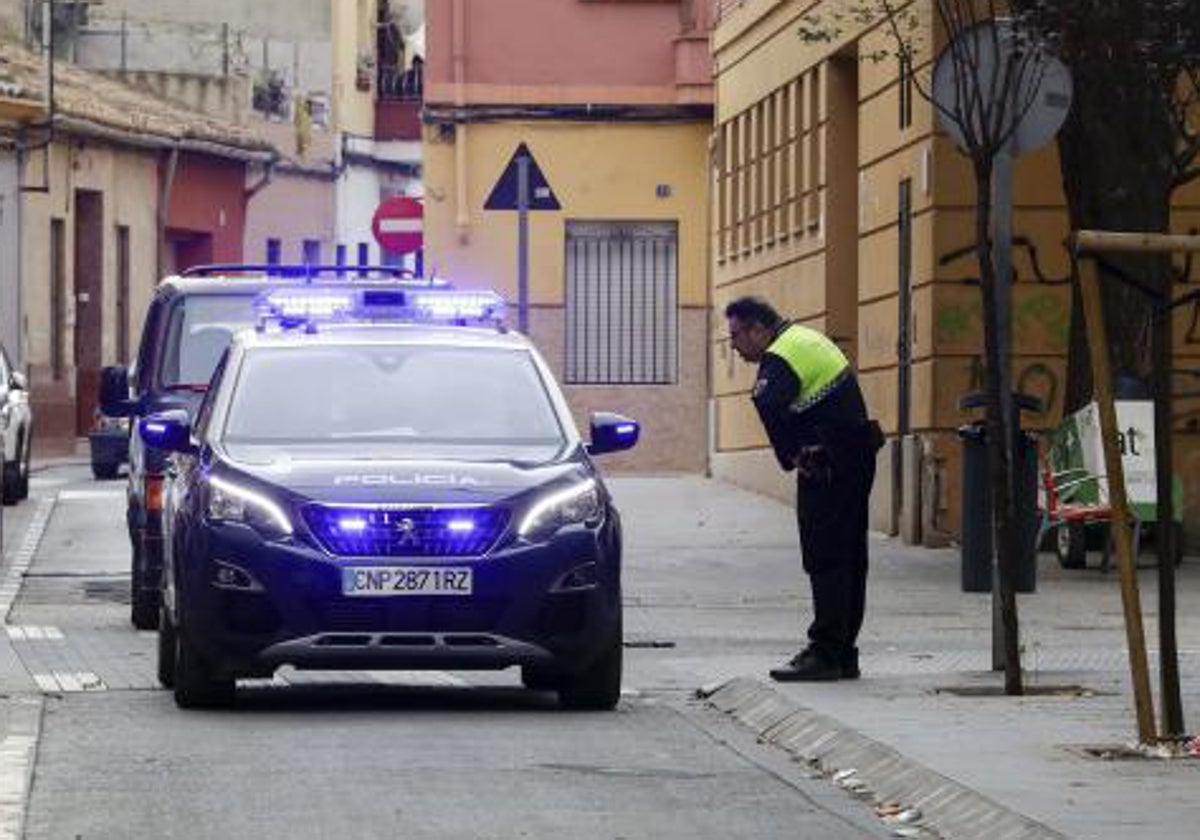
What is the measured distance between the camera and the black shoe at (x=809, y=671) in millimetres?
18031

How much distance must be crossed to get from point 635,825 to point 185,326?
12.5 metres

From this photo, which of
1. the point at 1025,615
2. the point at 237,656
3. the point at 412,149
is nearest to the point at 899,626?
the point at 1025,615

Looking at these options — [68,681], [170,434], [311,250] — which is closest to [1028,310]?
[68,681]

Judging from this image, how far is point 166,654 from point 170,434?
Result: 928mm

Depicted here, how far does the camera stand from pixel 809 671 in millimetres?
18062

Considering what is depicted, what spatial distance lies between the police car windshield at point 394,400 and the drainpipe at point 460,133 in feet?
107

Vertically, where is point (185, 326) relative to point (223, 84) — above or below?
below

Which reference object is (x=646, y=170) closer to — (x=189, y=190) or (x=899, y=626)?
(x=189, y=190)


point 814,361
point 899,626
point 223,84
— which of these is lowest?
point 899,626

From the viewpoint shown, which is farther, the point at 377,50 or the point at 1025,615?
the point at 377,50

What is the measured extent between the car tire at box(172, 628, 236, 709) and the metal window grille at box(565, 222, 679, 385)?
112 feet

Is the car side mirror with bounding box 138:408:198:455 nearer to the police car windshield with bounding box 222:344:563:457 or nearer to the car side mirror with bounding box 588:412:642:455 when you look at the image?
the police car windshield with bounding box 222:344:563:457

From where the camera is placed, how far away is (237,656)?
1659cm

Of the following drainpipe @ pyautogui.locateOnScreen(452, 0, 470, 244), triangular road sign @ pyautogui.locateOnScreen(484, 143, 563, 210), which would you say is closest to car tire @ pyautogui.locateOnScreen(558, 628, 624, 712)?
triangular road sign @ pyautogui.locateOnScreen(484, 143, 563, 210)
